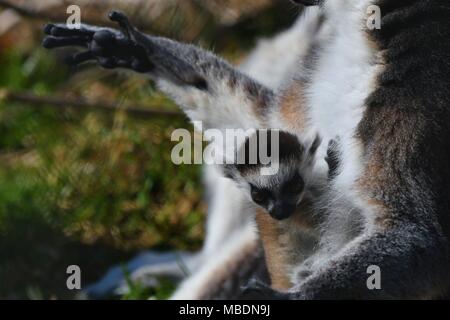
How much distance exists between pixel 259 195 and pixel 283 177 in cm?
14

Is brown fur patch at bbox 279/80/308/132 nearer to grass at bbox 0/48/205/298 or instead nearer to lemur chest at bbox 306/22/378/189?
lemur chest at bbox 306/22/378/189

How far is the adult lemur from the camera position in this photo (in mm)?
2963

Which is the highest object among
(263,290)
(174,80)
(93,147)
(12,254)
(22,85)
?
(22,85)

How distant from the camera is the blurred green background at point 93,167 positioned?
17.6ft

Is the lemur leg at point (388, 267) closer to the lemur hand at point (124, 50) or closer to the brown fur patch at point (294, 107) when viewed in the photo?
the brown fur patch at point (294, 107)

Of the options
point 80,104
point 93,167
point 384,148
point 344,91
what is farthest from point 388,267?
point 80,104

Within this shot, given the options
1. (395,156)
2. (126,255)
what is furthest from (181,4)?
(395,156)

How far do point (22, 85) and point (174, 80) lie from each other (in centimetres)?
358

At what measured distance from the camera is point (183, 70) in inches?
159

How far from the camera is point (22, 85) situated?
734 cm

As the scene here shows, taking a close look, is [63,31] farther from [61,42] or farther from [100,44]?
[100,44]

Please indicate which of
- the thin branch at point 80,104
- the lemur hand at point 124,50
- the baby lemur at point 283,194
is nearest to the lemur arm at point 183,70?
the lemur hand at point 124,50

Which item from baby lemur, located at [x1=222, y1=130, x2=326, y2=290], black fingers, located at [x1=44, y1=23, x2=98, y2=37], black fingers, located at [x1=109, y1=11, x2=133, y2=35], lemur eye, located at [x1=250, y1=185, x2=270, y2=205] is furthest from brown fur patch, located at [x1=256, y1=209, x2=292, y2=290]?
black fingers, located at [x1=44, y1=23, x2=98, y2=37]
